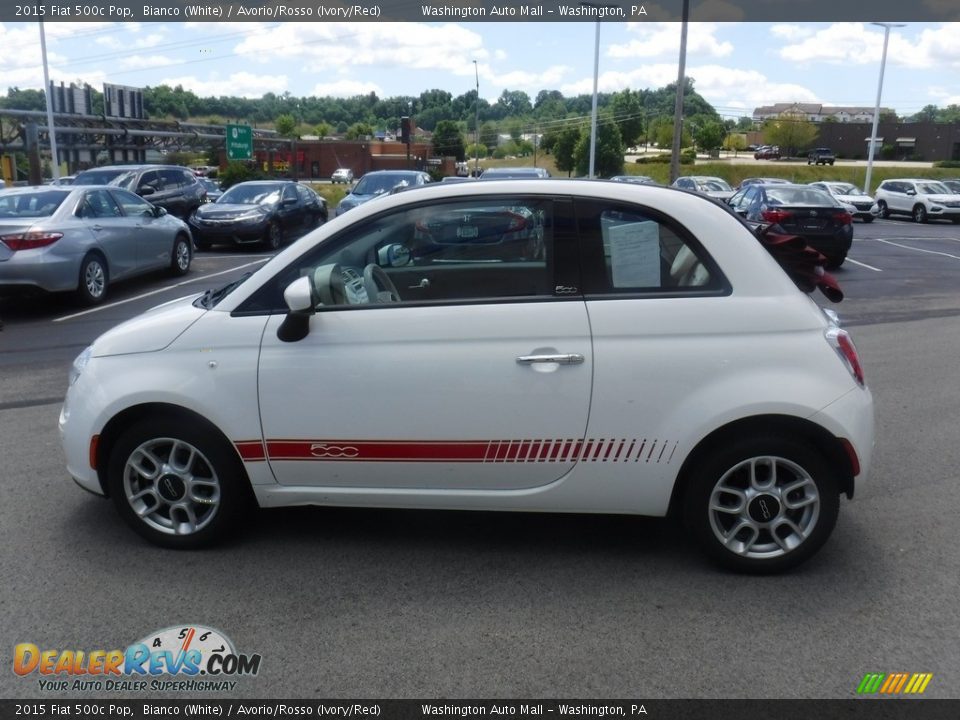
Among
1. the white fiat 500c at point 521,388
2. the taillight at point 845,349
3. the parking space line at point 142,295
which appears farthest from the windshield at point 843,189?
the white fiat 500c at point 521,388

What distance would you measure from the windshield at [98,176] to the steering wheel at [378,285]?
1644 centimetres

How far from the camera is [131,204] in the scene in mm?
12578

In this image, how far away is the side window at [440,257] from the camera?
4.00m

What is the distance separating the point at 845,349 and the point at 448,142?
97207 millimetres

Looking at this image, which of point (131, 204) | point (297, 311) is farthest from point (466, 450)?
point (131, 204)

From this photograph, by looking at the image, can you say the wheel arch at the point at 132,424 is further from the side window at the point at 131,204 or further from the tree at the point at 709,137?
the tree at the point at 709,137

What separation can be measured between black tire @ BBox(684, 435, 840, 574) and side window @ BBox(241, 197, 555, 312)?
112cm

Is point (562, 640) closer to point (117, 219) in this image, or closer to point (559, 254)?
point (559, 254)

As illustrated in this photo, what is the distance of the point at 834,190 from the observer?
34.3 meters

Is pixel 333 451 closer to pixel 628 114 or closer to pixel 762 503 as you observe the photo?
pixel 762 503

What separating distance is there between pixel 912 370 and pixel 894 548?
14.5ft

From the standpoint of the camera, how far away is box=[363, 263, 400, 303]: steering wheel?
13.8 feet
